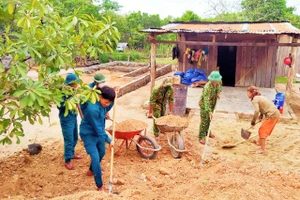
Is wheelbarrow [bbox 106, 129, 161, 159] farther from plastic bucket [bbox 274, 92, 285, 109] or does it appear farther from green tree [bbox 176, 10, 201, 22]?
→ green tree [bbox 176, 10, 201, 22]

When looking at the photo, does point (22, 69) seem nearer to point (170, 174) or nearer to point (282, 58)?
point (170, 174)

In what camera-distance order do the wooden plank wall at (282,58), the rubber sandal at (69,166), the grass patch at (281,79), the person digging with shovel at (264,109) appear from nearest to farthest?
the rubber sandal at (69,166)
the person digging with shovel at (264,109)
the grass patch at (281,79)
the wooden plank wall at (282,58)

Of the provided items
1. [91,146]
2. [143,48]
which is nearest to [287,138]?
[91,146]

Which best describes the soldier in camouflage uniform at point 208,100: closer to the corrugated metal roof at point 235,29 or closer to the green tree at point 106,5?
the corrugated metal roof at point 235,29

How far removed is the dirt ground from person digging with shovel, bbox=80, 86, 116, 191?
335mm

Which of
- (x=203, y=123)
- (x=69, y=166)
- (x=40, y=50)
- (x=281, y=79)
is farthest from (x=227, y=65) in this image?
(x=40, y=50)

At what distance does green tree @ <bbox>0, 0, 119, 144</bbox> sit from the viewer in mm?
2635

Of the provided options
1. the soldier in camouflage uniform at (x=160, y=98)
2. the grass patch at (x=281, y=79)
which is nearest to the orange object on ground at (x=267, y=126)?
the soldier in camouflage uniform at (x=160, y=98)

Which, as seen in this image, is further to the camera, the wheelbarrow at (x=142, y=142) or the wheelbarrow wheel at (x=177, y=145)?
the wheelbarrow wheel at (x=177, y=145)

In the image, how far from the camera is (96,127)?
412 cm

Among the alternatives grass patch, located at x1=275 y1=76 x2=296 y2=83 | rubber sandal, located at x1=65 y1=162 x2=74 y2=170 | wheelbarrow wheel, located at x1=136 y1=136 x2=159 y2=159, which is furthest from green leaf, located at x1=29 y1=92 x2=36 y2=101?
grass patch, located at x1=275 y1=76 x2=296 y2=83

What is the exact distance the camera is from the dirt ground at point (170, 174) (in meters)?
4.05

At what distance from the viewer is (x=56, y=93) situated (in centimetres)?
311

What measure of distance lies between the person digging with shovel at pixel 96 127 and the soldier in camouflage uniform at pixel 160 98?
6.58 feet
